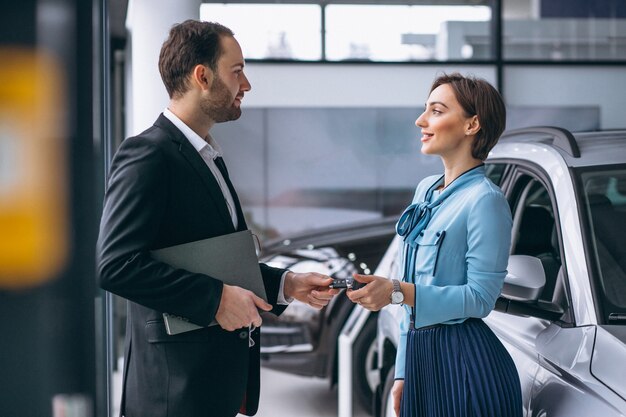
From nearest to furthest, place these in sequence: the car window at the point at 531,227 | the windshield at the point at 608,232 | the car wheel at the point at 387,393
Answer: the windshield at the point at 608,232, the car window at the point at 531,227, the car wheel at the point at 387,393

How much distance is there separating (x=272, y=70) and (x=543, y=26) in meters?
2.54

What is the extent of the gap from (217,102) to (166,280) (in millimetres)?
498

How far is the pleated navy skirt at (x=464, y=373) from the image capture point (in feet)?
6.88

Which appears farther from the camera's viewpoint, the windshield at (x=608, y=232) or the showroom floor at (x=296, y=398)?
the showroom floor at (x=296, y=398)

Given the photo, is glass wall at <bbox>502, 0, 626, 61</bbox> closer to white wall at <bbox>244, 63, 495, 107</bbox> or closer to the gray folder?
white wall at <bbox>244, 63, 495, 107</bbox>

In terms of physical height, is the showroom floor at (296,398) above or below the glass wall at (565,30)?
below

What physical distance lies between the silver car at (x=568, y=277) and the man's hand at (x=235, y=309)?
805mm

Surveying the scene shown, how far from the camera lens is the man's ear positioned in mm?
2086

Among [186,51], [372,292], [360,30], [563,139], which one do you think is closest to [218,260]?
[372,292]

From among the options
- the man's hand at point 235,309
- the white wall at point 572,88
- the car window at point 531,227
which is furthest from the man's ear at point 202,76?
the white wall at point 572,88

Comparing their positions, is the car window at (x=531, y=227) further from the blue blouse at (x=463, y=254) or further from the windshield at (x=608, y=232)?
the blue blouse at (x=463, y=254)

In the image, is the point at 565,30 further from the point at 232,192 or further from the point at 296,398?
the point at 232,192

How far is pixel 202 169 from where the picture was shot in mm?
2010

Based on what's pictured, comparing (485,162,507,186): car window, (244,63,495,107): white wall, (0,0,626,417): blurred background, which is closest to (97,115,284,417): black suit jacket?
(485,162,507,186): car window
